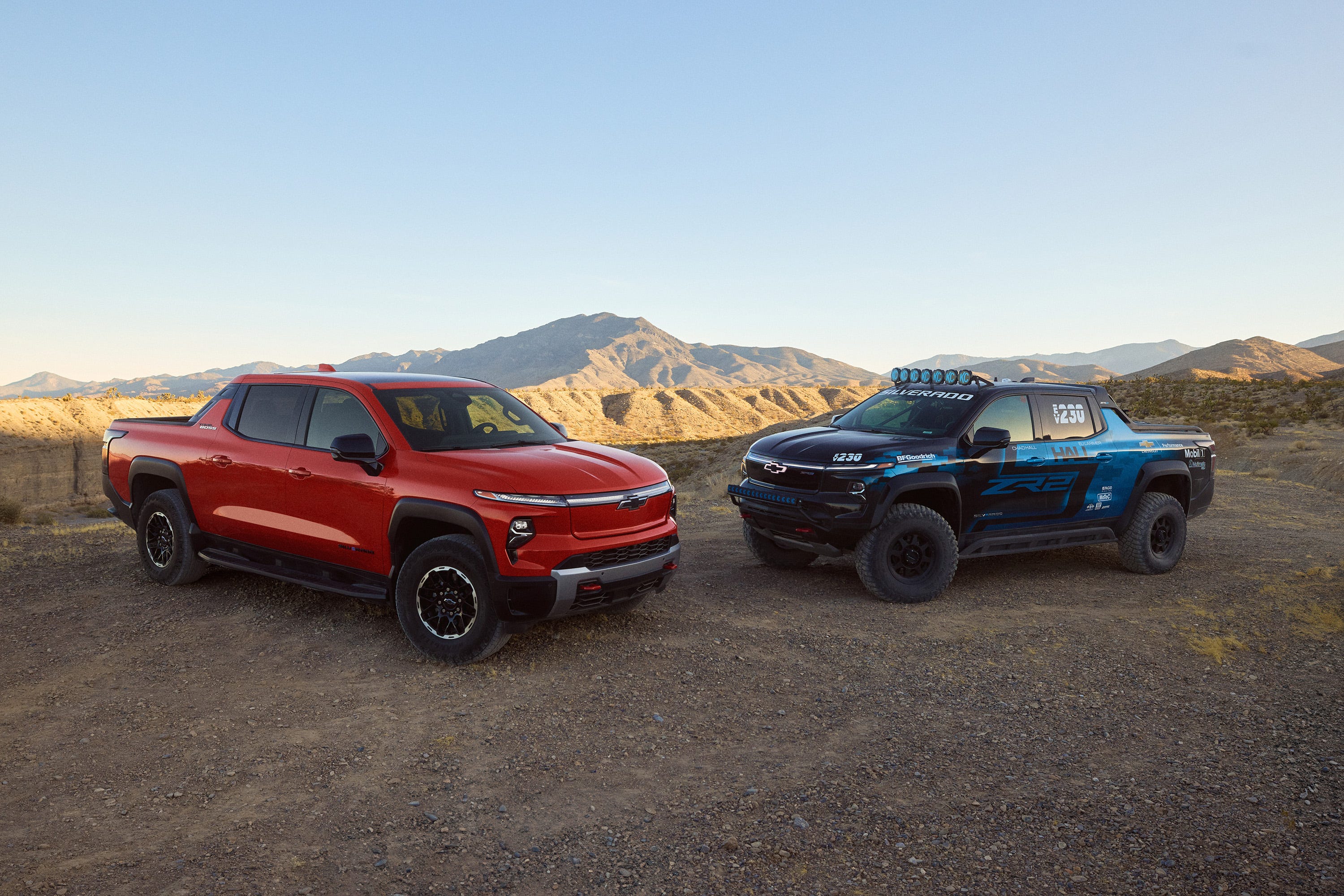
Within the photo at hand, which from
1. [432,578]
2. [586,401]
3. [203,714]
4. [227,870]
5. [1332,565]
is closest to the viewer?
[227,870]

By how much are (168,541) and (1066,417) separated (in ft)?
27.1

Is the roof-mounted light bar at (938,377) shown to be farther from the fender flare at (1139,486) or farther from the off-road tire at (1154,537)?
the off-road tire at (1154,537)

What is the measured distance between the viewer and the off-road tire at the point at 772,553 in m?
8.36

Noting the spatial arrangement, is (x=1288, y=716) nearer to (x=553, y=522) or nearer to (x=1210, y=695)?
(x=1210, y=695)

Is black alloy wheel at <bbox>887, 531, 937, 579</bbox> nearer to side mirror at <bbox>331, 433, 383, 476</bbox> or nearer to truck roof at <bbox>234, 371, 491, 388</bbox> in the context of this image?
truck roof at <bbox>234, 371, 491, 388</bbox>

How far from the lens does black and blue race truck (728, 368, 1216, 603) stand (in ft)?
22.8

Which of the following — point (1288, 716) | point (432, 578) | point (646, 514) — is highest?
point (646, 514)

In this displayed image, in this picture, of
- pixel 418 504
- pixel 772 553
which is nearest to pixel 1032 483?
pixel 772 553

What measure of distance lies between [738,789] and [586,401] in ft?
296

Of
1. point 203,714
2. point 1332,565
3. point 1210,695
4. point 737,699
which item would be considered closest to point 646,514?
point 737,699

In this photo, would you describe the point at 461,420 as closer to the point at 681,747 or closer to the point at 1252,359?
the point at 681,747

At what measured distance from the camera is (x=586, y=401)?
306ft

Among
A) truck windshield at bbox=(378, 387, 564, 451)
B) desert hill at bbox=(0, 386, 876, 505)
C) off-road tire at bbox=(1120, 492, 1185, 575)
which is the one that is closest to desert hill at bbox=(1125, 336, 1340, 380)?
desert hill at bbox=(0, 386, 876, 505)

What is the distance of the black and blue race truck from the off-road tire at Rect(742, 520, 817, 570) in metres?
0.01
